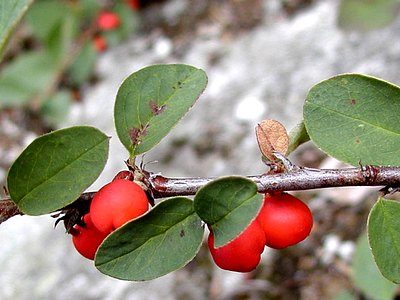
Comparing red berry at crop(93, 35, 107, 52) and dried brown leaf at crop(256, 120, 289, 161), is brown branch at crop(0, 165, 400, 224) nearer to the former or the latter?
dried brown leaf at crop(256, 120, 289, 161)

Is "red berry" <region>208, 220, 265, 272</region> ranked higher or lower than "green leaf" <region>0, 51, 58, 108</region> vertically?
higher

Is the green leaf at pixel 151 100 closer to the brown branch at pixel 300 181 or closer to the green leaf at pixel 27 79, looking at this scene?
the brown branch at pixel 300 181

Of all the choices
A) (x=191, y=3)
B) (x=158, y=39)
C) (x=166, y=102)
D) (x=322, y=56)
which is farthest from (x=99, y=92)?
(x=166, y=102)

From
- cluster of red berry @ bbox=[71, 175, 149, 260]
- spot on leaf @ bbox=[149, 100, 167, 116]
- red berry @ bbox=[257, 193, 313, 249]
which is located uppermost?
spot on leaf @ bbox=[149, 100, 167, 116]

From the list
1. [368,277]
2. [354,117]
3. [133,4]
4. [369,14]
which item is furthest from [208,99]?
[354,117]

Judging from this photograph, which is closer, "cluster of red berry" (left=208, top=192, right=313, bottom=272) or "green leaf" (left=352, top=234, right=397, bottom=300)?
"cluster of red berry" (left=208, top=192, right=313, bottom=272)

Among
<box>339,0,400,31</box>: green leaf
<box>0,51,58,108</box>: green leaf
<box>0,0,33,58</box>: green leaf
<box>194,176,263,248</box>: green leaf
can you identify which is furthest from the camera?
<box>0,51,58,108</box>: green leaf

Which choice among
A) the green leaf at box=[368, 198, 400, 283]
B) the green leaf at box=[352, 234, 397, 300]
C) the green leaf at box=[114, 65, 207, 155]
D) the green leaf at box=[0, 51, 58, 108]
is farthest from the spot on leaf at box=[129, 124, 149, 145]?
the green leaf at box=[0, 51, 58, 108]

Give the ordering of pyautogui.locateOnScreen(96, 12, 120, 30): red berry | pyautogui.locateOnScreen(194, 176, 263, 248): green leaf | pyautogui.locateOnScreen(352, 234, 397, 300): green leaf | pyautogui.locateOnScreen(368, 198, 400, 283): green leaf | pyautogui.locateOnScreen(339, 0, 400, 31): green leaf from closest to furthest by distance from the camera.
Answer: pyautogui.locateOnScreen(194, 176, 263, 248): green leaf → pyautogui.locateOnScreen(368, 198, 400, 283): green leaf → pyautogui.locateOnScreen(352, 234, 397, 300): green leaf → pyautogui.locateOnScreen(339, 0, 400, 31): green leaf → pyautogui.locateOnScreen(96, 12, 120, 30): red berry
